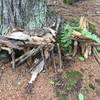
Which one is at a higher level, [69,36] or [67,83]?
[69,36]

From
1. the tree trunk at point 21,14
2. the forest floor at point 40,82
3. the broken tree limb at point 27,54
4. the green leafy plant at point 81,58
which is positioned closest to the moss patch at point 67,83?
the forest floor at point 40,82

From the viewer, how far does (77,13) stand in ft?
15.5

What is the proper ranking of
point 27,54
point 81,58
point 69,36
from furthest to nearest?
point 81,58 < point 69,36 < point 27,54

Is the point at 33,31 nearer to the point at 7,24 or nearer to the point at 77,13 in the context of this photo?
the point at 7,24

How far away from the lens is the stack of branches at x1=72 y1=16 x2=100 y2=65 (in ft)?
10.9

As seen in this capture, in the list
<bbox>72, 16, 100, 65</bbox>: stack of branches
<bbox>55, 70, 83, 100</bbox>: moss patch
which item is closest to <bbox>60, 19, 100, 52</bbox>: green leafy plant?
<bbox>72, 16, 100, 65</bbox>: stack of branches

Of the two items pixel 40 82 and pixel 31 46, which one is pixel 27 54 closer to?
pixel 31 46

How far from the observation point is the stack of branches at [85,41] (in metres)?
3.31

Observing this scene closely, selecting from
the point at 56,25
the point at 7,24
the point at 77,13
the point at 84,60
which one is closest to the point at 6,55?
the point at 7,24

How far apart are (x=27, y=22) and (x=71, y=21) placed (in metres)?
0.67

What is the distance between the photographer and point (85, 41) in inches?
133

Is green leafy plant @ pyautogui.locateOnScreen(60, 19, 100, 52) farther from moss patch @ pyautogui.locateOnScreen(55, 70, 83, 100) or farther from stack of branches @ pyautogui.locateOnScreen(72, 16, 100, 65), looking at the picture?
moss patch @ pyautogui.locateOnScreen(55, 70, 83, 100)

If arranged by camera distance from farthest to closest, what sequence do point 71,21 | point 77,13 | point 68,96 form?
point 77,13 → point 71,21 → point 68,96

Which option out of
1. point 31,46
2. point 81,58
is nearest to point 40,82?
point 31,46
